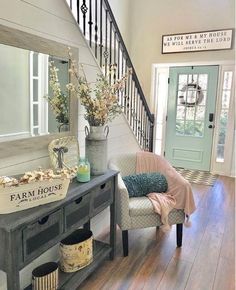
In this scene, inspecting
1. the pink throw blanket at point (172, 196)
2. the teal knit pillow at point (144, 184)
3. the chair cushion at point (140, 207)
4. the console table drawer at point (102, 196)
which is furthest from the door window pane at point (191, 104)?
the console table drawer at point (102, 196)

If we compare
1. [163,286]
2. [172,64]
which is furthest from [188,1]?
[163,286]

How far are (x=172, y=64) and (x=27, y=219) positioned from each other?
164 inches

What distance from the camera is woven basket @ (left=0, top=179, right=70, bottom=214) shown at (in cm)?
128

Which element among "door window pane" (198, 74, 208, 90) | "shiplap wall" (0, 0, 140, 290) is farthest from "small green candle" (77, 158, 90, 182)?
"door window pane" (198, 74, 208, 90)

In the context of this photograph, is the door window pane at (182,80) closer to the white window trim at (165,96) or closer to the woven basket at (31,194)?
the white window trim at (165,96)

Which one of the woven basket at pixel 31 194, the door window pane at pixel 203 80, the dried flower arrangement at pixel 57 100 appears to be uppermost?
the door window pane at pixel 203 80

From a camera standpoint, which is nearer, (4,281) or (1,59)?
(1,59)

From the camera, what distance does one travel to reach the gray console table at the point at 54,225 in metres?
1.23

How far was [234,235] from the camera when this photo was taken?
260cm

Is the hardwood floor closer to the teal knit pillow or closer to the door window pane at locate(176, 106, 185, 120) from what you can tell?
the teal knit pillow

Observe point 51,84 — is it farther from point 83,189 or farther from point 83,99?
point 83,189

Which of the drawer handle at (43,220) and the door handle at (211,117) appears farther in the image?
the door handle at (211,117)

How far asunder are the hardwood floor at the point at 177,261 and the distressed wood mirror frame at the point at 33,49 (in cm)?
109

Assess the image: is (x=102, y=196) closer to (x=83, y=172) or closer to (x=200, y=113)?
(x=83, y=172)
